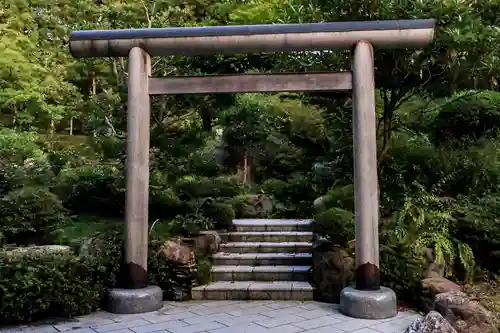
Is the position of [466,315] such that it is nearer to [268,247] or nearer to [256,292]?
[256,292]

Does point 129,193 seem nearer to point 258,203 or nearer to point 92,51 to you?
point 92,51

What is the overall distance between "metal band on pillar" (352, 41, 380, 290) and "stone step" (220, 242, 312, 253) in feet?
6.18

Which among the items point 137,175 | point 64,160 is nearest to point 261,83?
point 137,175

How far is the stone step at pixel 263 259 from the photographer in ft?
22.2

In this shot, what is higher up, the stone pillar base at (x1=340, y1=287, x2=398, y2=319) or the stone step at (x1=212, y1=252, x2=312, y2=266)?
the stone step at (x1=212, y1=252, x2=312, y2=266)

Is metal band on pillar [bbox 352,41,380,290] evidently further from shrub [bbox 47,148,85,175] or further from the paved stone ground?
shrub [bbox 47,148,85,175]

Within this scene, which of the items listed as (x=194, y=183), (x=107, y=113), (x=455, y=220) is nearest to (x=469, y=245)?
(x=455, y=220)


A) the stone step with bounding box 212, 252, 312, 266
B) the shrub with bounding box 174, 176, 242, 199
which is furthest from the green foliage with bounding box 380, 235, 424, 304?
the shrub with bounding box 174, 176, 242, 199

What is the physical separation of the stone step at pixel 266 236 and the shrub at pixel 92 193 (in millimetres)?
1831

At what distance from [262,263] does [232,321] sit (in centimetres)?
189

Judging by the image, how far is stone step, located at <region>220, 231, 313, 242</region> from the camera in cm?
746

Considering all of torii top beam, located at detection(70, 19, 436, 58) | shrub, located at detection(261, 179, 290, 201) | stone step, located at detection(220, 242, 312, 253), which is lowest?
stone step, located at detection(220, 242, 312, 253)

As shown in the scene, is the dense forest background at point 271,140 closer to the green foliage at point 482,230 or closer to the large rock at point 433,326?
the green foliage at point 482,230

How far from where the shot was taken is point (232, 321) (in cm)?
494
